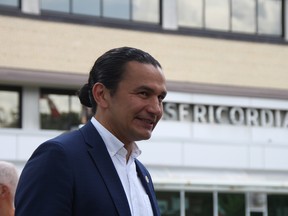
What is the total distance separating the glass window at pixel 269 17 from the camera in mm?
30562

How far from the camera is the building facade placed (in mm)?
25953

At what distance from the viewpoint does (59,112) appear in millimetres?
27344

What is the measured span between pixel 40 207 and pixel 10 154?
75.3 feet

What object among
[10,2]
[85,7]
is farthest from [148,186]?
[85,7]

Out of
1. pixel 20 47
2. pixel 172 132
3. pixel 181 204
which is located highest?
pixel 20 47

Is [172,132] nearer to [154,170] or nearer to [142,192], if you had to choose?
[154,170]

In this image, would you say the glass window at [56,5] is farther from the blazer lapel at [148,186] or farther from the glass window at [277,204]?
the blazer lapel at [148,186]

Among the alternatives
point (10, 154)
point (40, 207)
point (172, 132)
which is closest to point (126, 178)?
point (40, 207)

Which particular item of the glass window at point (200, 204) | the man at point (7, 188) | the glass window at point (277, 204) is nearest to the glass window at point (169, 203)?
the glass window at point (200, 204)

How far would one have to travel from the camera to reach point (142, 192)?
3836 mm

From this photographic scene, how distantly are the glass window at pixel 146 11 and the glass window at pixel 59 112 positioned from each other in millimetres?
3220

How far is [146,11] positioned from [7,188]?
2345 cm

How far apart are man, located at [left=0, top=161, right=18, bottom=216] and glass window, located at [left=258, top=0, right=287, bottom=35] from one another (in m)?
25.3

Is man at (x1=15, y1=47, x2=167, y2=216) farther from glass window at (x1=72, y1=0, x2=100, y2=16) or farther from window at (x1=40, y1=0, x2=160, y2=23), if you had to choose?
glass window at (x1=72, y1=0, x2=100, y2=16)
